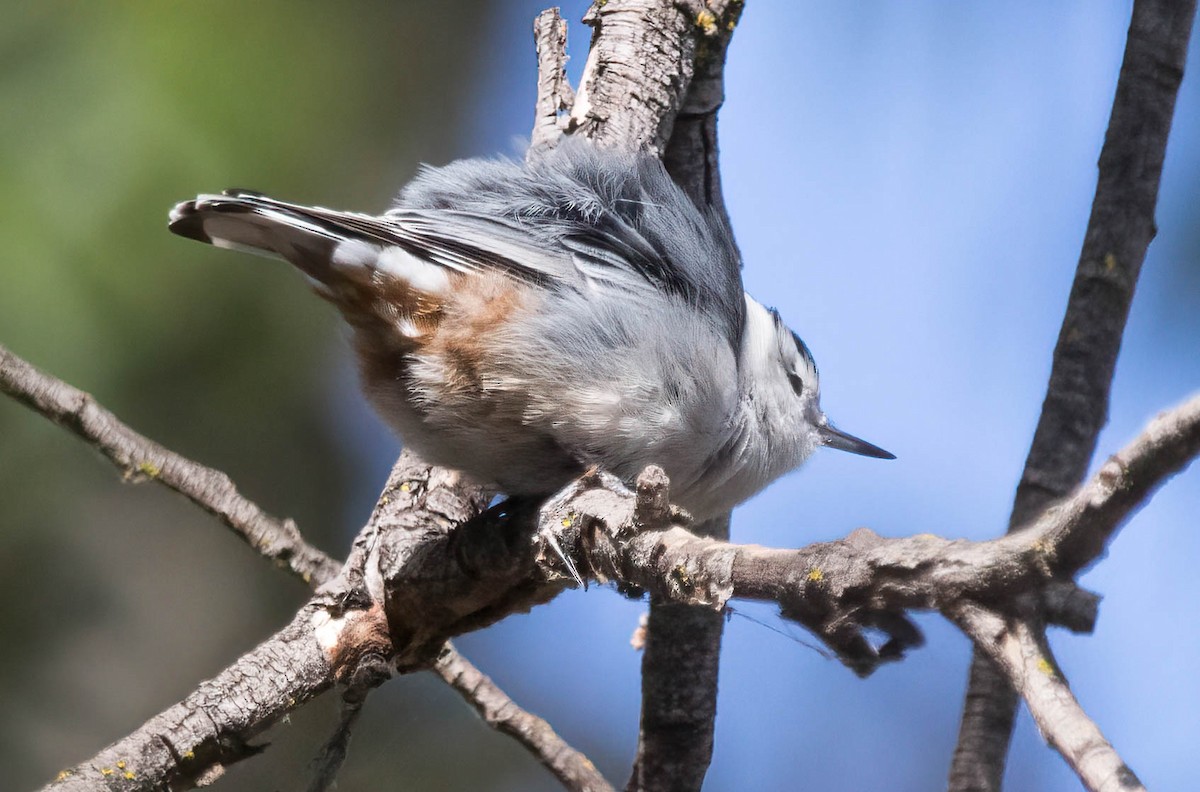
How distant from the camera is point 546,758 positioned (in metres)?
1.91

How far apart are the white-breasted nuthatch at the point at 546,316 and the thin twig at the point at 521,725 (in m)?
0.36

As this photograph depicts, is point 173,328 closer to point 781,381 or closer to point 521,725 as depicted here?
point 521,725

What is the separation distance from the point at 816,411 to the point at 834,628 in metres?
1.44

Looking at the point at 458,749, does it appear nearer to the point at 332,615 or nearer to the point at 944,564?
the point at 332,615

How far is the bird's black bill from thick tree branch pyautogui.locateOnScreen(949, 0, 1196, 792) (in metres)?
0.92

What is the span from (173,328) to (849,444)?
5.12 ft

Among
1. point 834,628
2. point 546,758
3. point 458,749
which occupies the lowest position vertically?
point 834,628

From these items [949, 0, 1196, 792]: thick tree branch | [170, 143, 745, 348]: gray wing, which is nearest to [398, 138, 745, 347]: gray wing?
[170, 143, 745, 348]: gray wing

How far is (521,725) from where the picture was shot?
6.34ft

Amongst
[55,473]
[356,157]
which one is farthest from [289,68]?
[55,473]

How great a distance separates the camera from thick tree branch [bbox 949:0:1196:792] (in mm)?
1274

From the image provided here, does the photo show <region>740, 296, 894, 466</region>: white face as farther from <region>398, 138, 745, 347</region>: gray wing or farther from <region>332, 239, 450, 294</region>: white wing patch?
<region>332, 239, 450, 294</region>: white wing patch

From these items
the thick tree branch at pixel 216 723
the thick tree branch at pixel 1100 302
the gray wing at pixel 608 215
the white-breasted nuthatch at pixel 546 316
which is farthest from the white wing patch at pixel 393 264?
the thick tree branch at pixel 1100 302

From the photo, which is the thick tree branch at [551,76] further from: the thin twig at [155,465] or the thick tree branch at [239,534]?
the thin twig at [155,465]
